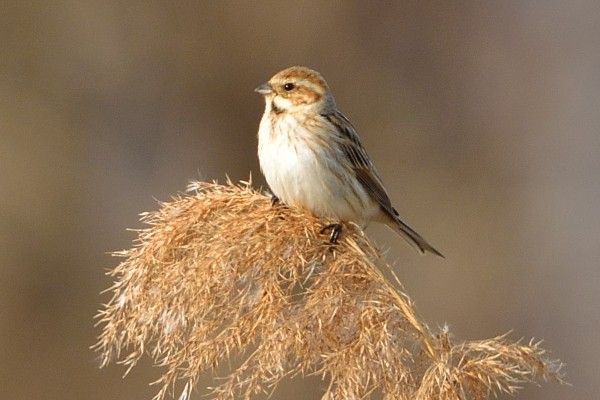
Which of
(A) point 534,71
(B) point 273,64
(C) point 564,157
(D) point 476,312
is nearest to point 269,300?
(D) point 476,312

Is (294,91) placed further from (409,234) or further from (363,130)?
(363,130)

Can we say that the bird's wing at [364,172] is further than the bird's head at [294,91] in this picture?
Yes

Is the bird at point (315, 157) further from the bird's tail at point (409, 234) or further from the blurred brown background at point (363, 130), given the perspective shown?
the blurred brown background at point (363, 130)

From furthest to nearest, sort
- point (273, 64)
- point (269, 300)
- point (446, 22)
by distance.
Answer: point (446, 22)
point (273, 64)
point (269, 300)

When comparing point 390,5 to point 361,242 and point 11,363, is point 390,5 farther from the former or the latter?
point 361,242

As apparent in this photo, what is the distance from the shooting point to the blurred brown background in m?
11.0

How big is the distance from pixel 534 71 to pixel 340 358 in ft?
34.7

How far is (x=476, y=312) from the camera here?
10.9m

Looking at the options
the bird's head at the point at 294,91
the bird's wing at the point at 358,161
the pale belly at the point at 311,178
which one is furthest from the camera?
the bird's wing at the point at 358,161

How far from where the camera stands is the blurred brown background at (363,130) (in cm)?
1098

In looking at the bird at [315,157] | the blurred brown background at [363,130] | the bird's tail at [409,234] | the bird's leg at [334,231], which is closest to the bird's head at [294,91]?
the bird at [315,157]

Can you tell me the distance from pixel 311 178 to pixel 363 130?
6.97m

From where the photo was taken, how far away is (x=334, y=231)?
359cm

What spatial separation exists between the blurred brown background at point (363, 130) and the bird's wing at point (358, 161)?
5.16 m
